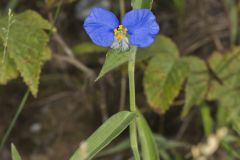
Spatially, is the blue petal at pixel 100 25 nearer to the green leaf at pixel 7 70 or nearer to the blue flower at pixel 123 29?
the blue flower at pixel 123 29

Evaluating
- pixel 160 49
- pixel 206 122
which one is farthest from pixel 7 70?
pixel 206 122

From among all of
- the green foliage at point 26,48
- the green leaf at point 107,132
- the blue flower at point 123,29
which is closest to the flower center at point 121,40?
the blue flower at point 123,29

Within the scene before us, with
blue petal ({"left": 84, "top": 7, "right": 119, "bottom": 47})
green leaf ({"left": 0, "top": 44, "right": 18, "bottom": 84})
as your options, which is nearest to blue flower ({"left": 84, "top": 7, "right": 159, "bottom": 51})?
blue petal ({"left": 84, "top": 7, "right": 119, "bottom": 47})

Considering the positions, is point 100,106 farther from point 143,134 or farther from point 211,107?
point 143,134

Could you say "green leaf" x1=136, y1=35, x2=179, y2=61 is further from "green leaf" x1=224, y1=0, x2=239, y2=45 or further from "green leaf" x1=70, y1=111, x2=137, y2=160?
"green leaf" x1=70, y1=111, x2=137, y2=160

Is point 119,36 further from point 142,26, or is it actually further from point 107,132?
point 107,132
